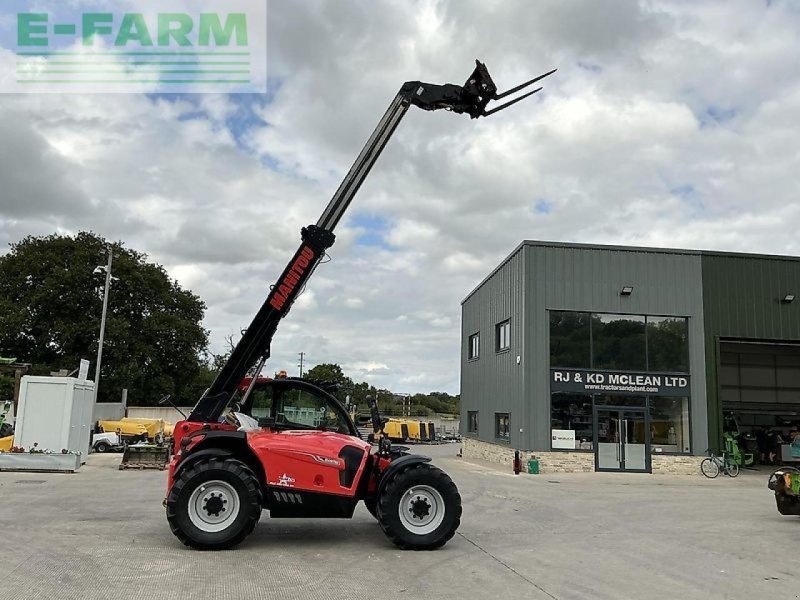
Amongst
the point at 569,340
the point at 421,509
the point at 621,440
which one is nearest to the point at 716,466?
the point at 621,440

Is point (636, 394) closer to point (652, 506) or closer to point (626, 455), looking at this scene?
point (626, 455)

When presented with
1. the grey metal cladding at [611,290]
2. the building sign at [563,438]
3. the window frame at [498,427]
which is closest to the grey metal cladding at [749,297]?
the grey metal cladding at [611,290]

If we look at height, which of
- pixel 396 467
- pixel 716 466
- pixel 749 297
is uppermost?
pixel 749 297

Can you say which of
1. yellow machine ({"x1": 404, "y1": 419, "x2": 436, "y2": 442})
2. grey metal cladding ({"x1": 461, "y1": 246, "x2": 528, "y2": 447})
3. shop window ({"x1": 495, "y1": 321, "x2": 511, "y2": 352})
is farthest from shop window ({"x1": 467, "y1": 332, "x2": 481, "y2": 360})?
yellow machine ({"x1": 404, "y1": 419, "x2": 436, "y2": 442})

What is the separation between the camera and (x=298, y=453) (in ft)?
29.4

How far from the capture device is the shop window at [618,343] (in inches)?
953

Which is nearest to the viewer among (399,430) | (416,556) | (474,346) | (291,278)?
(416,556)

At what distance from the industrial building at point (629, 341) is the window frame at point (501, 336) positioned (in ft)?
3.04

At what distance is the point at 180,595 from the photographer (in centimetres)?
654

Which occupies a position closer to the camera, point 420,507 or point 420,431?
point 420,507

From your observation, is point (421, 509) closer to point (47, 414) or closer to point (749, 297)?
point (47, 414)

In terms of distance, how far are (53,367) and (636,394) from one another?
37270 millimetres

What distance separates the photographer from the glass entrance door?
77.5ft

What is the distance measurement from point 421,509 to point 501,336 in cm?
1940
